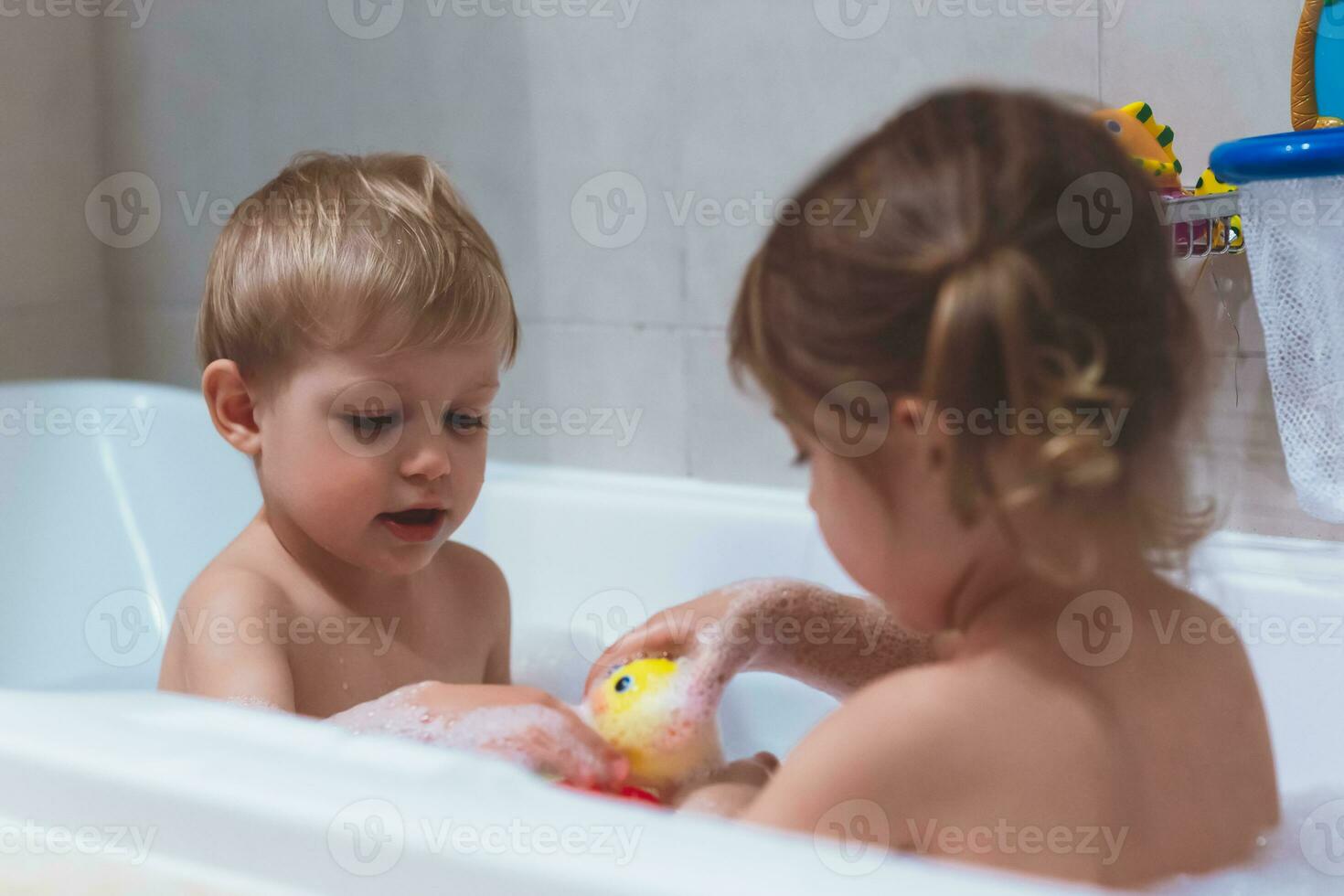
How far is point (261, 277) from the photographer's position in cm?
107

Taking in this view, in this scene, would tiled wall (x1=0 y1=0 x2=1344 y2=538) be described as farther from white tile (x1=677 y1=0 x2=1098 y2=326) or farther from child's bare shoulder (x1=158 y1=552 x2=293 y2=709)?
child's bare shoulder (x1=158 y1=552 x2=293 y2=709)

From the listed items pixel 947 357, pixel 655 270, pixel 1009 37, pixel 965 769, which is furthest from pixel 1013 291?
pixel 655 270

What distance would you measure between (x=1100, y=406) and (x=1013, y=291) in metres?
0.07

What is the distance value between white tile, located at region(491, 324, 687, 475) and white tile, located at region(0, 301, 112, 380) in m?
0.68

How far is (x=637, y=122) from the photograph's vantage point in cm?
155

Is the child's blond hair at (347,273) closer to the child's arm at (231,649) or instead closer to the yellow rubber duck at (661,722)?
the child's arm at (231,649)

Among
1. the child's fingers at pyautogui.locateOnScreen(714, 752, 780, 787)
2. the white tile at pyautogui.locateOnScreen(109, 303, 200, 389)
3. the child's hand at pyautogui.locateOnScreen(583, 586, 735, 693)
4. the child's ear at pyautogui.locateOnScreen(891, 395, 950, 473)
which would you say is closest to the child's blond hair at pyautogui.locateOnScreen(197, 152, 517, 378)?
the child's hand at pyautogui.locateOnScreen(583, 586, 735, 693)

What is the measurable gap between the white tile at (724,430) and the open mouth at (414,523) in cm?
49

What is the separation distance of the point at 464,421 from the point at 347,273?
5.6 inches

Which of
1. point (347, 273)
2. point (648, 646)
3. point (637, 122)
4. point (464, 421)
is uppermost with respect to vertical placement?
point (637, 122)

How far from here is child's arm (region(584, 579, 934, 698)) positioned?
3.05ft

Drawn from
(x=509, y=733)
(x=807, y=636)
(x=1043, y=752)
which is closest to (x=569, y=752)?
(x=509, y=733)

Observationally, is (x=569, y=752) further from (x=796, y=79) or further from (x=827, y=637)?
(x=796, y=79)

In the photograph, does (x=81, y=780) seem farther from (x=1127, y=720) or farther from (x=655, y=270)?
(x=655, y=270)
